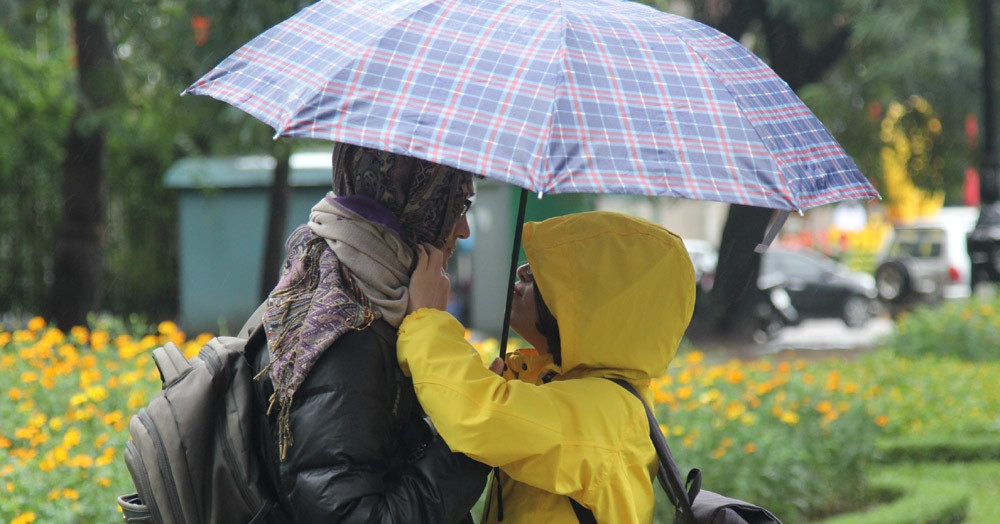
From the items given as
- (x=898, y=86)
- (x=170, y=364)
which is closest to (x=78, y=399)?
(x=170, y=364)

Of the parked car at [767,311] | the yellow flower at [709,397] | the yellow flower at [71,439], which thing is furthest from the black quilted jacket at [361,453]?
the parked car at [767,311]

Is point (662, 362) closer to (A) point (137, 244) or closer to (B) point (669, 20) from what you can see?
(B) point (669, 20)

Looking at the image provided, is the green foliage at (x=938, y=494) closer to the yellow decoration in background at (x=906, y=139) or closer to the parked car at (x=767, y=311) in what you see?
the yellow decoration in background at (x=906, y=139)

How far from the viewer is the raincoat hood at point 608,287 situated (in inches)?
86.7

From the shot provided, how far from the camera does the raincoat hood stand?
7.22 feet

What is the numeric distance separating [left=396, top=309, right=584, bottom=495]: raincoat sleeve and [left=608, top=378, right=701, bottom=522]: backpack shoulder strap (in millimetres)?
238

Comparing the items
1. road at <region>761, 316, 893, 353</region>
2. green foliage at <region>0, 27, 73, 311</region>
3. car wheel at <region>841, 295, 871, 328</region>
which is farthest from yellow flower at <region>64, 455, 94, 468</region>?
car wheel at <region>841, 295, 871, 328</region>

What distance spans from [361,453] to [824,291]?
1962 centimetres

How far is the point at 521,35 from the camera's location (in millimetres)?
2070

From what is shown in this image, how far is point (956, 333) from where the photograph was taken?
10.7m

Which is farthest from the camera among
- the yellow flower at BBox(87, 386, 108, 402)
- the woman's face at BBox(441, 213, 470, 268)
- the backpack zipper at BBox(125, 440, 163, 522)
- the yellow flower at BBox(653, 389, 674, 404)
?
the yellow flower at BBox(653, 389, 674, 404)

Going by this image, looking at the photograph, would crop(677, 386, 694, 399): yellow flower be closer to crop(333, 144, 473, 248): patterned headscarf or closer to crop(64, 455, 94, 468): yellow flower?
crop(64, 455, 94, 468): yellow flower

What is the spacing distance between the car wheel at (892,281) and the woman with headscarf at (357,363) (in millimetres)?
21971

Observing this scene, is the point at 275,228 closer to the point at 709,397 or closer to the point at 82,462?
the point at 709,397
